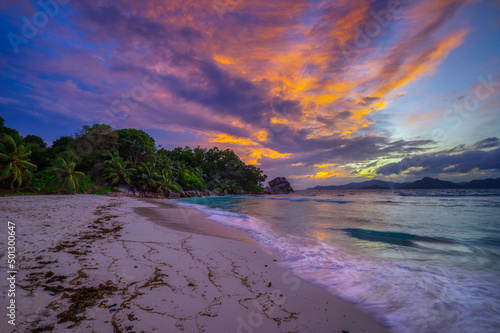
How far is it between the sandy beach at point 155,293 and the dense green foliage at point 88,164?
24.6 m

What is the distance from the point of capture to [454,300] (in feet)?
12.4

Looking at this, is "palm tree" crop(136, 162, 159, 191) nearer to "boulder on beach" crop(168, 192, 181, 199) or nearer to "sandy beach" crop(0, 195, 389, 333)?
"boulder on beach" crop(168, 192, 181, 199)

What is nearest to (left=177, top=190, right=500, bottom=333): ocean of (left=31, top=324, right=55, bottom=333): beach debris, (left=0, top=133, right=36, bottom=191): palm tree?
(left=31, top=324, right=55, bottom=333): beach debris

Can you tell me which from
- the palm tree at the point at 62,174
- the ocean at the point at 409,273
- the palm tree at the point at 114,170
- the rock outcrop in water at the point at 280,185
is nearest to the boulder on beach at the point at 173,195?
the palm tree at the point at 114,170

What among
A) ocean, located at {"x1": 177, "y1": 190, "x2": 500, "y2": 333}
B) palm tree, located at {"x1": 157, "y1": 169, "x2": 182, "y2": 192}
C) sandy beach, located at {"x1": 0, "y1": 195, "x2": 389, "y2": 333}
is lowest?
ocean, located at {"x1": 177, "y1": 190, "x2": 500, "y2": 333}

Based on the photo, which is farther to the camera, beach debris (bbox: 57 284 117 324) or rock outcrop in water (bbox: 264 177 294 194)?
rock outcrop in water (bbox: 264 177 294 194)

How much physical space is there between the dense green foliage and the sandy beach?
80.8ft

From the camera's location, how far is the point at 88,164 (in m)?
35.1

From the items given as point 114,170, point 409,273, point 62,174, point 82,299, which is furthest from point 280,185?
point 82,299

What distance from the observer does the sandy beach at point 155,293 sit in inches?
93.6

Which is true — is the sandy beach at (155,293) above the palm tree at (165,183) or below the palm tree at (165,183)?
below

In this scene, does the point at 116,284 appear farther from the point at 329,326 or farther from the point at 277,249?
the point at 277,249

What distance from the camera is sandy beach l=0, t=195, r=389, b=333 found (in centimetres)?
238

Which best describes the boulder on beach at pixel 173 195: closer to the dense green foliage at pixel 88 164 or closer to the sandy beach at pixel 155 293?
the dense green foliage at pixel 88 164
